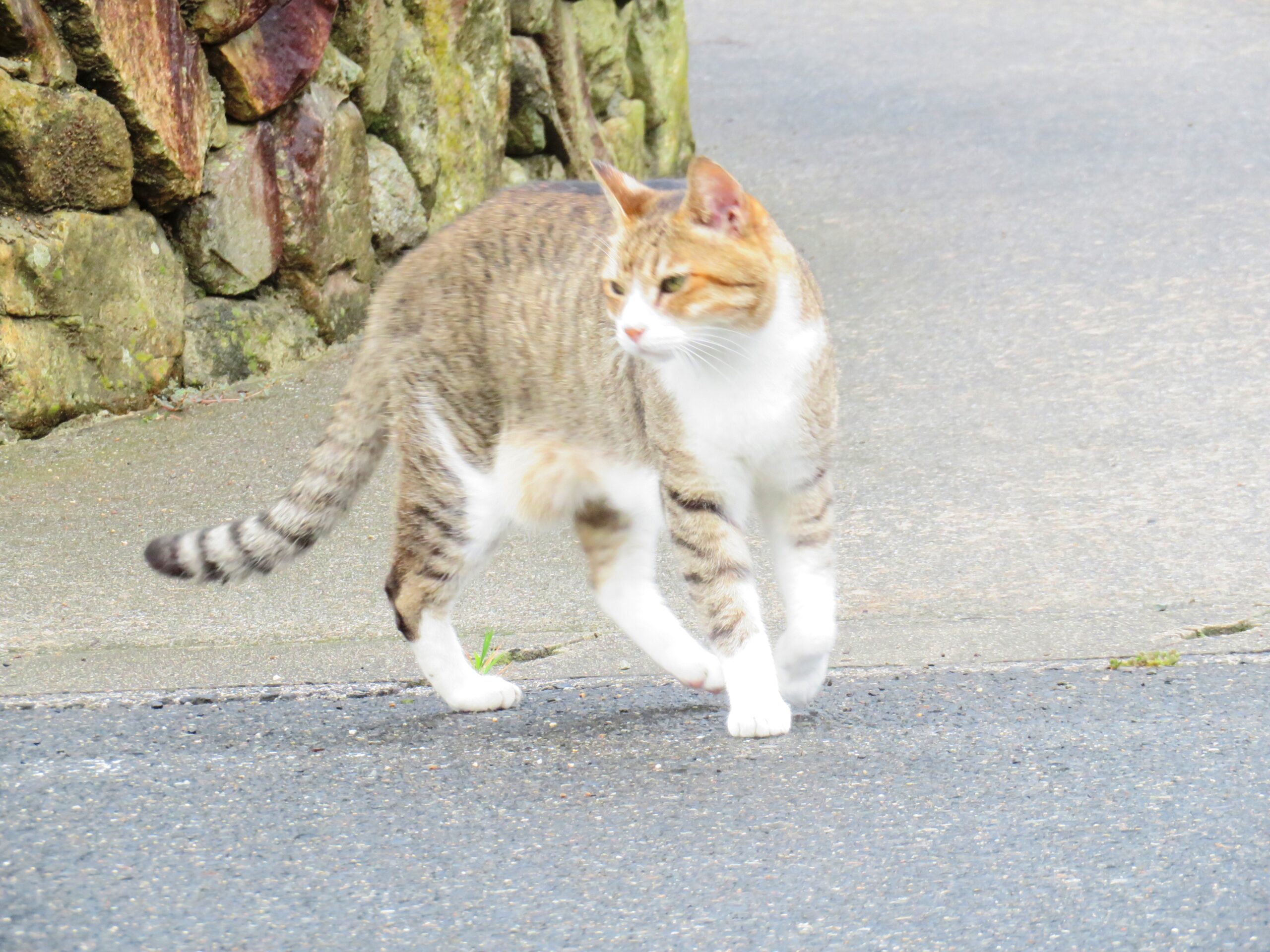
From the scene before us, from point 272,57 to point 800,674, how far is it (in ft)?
12.5

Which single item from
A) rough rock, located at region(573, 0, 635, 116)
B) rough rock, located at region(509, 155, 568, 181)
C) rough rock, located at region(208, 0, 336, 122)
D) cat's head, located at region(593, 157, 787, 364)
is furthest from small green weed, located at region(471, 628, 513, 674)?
rough rock, located at region(573, 0, 635, 116)

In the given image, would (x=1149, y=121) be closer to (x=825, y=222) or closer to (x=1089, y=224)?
(x=1089, y=224)

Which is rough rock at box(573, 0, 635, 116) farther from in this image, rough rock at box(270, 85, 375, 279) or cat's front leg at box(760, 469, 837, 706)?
cat's front leg at box(760, 469, 837, 706)

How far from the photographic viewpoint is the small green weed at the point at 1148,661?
3.83 meters

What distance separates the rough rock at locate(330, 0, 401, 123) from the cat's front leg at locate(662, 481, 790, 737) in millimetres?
3831

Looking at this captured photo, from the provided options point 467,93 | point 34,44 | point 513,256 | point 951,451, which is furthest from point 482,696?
point 467,93

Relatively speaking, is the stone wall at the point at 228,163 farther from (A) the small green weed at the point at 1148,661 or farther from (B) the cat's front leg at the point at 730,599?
(A) the small green weed at the point at 1148,661

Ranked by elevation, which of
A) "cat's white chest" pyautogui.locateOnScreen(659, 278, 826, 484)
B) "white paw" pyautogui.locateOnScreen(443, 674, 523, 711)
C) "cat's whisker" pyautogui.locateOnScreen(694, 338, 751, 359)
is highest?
"cat's whisker" pyautogui.locateOnScreen(694, 338, 751, 359)

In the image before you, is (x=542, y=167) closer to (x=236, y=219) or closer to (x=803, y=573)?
(x=236, y=219)

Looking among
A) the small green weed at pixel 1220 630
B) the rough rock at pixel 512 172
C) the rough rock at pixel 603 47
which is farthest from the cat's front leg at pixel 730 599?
the rough rock at pixel 603 47

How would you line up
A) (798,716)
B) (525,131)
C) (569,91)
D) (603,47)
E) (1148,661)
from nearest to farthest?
(798,716) < (1148,661) < (525,131) < (569,91) < (603,47)

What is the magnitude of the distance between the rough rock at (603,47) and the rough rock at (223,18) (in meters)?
2.76

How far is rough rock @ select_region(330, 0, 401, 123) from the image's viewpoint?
6.59m

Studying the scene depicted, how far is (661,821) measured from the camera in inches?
120
